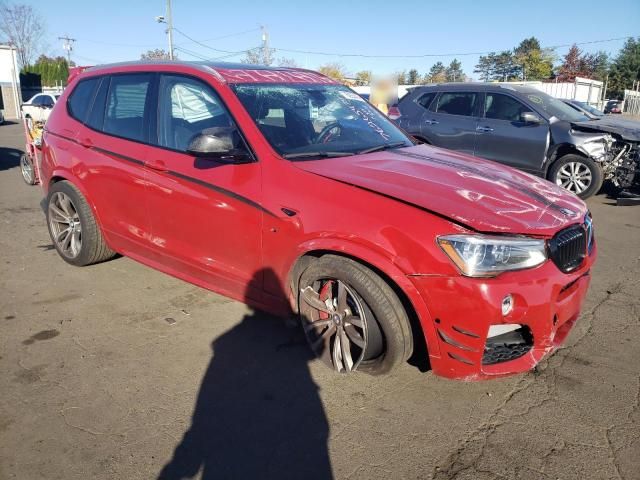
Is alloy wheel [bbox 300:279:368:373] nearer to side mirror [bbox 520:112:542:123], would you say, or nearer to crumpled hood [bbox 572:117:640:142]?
side mirror [bbox 520:112:542:123]

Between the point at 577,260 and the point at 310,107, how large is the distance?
2.09m

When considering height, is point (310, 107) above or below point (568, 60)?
below

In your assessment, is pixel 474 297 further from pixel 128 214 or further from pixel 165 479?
pixel 128 214

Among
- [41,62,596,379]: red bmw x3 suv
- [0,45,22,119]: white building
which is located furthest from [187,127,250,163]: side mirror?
[0,45,22,119]: white building

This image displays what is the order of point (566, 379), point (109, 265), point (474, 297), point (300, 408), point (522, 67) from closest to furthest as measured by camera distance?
1. point (474, 297)
2. point (300, 408)
3. point (566, 379)
4. point (109, 265)
5. point (522, 67)

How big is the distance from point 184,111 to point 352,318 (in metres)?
2.02

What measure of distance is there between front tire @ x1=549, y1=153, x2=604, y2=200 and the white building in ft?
120

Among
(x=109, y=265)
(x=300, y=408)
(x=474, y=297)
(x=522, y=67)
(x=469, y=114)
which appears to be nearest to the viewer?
(x=474, y=297)

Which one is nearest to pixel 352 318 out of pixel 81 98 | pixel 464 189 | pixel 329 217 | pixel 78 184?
Result: pixel 329 217

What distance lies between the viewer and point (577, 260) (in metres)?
2.97

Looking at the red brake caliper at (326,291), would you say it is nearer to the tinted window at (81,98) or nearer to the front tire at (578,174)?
the tinted window at (81,98)

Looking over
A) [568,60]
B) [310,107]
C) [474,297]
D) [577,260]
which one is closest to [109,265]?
[310,107]

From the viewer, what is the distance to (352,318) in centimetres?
300

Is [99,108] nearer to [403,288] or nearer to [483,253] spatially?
Answer: [403,288]
